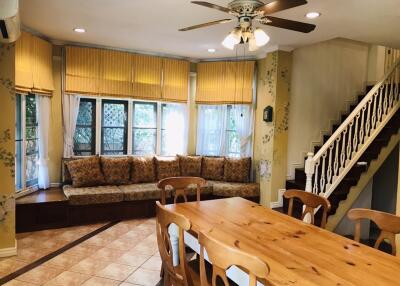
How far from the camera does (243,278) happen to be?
5.42ft

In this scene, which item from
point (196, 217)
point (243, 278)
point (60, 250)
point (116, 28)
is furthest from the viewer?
point (116, 28)

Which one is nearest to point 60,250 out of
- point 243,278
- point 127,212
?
point 127,212

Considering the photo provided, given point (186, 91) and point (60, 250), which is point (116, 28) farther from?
point (60, 250)

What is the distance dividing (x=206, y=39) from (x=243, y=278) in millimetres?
3536

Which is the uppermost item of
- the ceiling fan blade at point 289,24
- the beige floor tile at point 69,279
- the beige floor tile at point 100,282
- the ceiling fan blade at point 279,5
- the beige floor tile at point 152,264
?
the ceiling fan blade at point 279,5

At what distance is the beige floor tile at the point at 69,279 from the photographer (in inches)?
114

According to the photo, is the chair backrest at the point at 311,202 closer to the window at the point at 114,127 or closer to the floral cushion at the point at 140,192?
the floral cushion at the point at 140,192

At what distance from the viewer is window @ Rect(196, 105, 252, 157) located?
5.67 metres

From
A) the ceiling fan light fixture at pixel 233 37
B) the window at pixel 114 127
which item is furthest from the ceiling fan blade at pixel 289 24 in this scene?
the window at pixel 114 127

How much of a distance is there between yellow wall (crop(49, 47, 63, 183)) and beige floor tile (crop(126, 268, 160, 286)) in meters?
2.53

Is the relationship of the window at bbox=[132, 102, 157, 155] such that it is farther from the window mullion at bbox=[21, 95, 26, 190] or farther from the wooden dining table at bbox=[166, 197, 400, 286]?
the wooden dining table at bbox=[166, 197, 400, 286]

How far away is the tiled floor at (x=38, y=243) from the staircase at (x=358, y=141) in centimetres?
307

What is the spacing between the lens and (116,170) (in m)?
5.02

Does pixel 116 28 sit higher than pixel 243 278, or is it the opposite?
pixel 116 28
